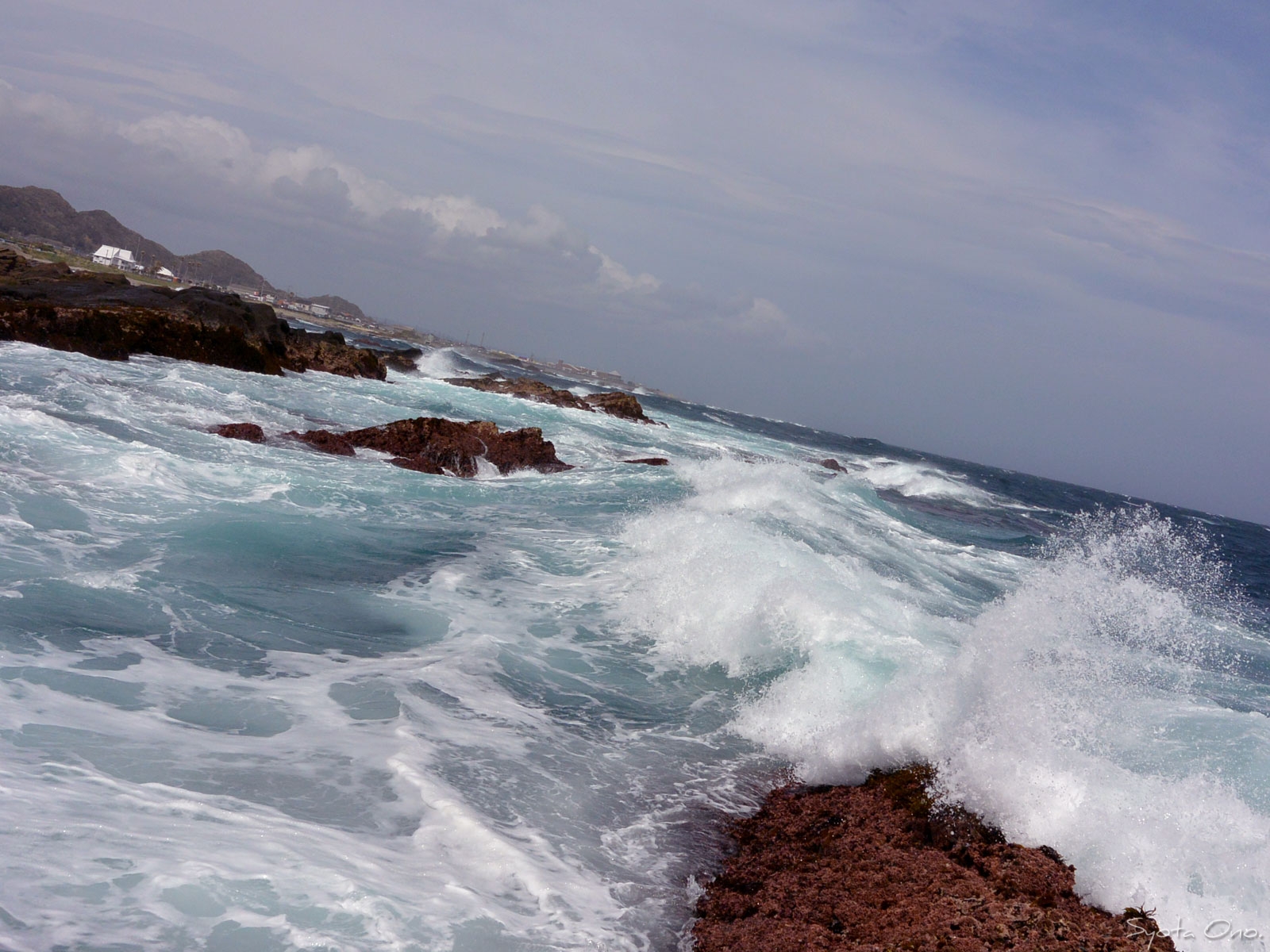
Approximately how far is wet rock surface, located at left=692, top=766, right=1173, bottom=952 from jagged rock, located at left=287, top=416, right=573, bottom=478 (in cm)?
1217

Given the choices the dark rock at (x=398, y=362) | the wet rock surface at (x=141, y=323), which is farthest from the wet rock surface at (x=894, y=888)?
the dark rock at (x=398, y=362)

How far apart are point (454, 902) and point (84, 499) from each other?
26.1 ft

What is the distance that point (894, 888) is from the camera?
4555 millimetres

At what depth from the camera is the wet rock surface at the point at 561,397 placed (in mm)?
40312

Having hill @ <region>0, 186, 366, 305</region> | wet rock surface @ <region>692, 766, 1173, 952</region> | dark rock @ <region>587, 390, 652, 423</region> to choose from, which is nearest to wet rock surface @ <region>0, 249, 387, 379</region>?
dark rock @ <region>587, 390, 652, 423</region>

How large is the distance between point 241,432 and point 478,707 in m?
10.6

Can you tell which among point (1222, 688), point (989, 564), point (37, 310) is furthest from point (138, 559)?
point (989, 564)

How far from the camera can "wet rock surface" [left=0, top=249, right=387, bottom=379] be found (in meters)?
19.8

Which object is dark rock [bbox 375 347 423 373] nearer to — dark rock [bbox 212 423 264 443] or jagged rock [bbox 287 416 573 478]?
jagged rock [bbox 287 416 573 478]

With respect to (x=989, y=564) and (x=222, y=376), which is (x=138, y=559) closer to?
(x=222, y=376)

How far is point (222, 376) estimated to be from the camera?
2164 cm

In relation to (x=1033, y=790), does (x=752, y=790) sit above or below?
below

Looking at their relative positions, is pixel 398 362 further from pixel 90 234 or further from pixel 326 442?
pixel 90 234

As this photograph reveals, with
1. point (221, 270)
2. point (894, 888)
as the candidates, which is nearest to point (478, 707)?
point (894, 888)
